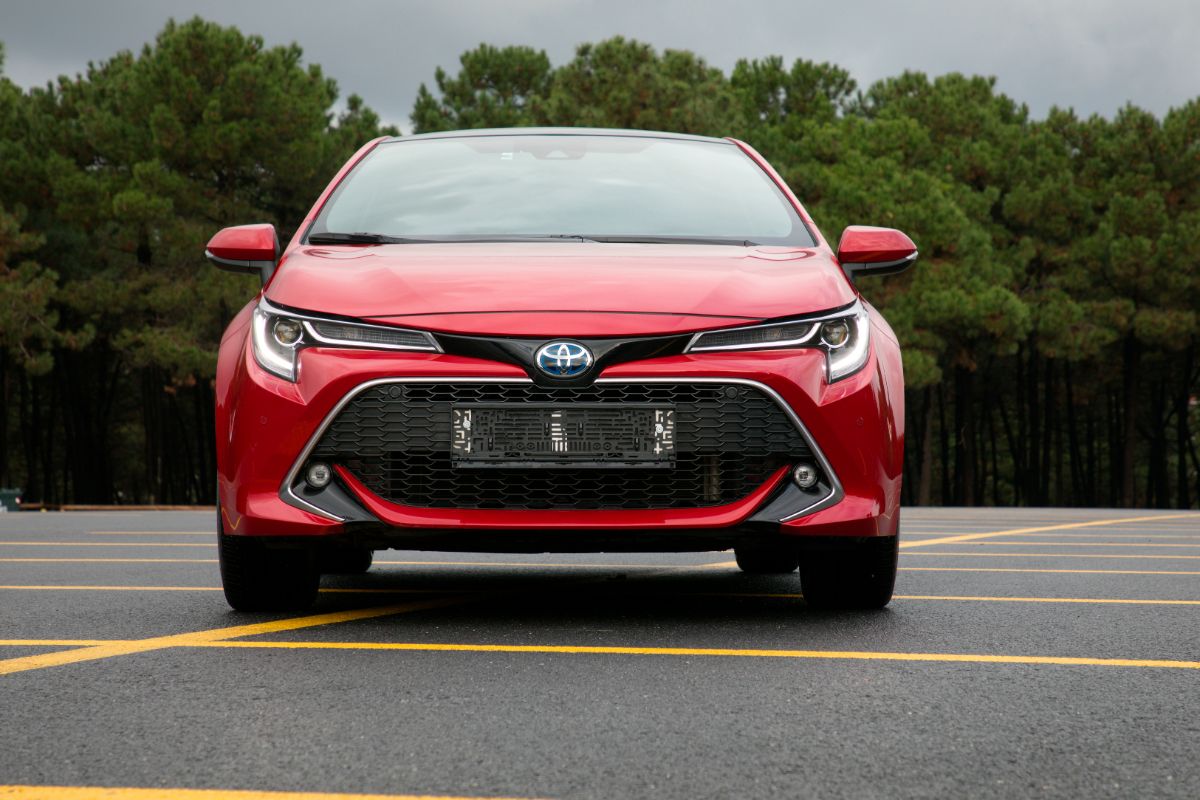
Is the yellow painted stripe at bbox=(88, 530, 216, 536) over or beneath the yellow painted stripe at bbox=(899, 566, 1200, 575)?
beneath

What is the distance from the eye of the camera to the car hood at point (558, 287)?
4824 mm

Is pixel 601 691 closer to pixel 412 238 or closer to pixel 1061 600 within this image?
pixel 412 238

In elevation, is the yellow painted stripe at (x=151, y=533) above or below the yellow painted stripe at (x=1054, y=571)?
below

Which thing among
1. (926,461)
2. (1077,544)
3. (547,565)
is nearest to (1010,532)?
(1077,544)

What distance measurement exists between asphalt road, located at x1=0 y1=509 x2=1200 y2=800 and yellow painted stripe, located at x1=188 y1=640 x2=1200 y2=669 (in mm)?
20

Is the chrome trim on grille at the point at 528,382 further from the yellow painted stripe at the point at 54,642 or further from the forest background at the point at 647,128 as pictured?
the forest background at the point at 647,128

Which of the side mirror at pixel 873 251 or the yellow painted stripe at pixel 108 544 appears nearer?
the side mirror at pixel 873 251

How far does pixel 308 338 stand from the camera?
4.89m

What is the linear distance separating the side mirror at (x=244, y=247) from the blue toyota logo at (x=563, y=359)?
1.38 metres

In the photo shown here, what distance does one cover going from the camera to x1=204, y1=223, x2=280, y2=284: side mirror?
565 centimetres

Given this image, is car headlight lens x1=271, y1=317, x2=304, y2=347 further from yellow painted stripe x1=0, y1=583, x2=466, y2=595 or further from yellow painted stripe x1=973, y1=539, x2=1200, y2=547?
yellow painted stripe x1=973, y1=539, x2=1200, y2=547

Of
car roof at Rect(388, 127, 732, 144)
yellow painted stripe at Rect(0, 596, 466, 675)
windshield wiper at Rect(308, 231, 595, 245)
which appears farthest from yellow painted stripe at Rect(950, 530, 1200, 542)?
yellow painted stripe at Rect(0, 596, 466, 675)

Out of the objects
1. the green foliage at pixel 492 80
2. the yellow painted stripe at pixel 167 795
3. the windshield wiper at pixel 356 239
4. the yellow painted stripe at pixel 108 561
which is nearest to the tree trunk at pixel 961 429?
the green foliage at pixel 492 80

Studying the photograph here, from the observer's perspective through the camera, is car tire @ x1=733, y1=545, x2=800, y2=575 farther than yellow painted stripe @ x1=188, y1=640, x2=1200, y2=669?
Yes
